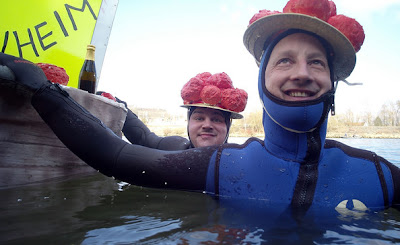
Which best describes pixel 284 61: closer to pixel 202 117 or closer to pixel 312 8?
pixel 312 8

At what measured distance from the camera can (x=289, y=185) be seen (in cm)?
175

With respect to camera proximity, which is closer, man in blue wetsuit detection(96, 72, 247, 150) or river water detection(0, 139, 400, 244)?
river water detection(0, 139, 400, 244)

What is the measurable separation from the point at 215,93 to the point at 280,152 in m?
1.36

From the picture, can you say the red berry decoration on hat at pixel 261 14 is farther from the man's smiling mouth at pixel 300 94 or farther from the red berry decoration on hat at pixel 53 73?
the red berry decoration on hat at pixel 53 73

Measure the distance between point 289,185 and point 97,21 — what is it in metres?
3.08

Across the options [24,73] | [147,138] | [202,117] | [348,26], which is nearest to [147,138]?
[147,138]

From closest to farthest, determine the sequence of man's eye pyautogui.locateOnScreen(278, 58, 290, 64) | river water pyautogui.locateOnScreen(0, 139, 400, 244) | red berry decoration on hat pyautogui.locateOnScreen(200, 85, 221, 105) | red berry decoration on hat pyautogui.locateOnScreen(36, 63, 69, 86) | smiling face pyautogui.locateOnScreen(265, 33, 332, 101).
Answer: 1. river water pyautogui.locateOnScreen(0, 139, 400, 244)
2. smiling face pyautogui.locateOnScreen(265, 33, 332, 101)
3. man's eye pyautogui.locateOnScreen(278, 58, 290, 64)
4. red berry decoration on hat pyautogui.locateOnScreen(36, 63, 69, 86)
5. red berry decoration on hat pyautogui.locateOnScreen(200, 85, 221, 105)

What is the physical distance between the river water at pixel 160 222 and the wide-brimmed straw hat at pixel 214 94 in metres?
1.44

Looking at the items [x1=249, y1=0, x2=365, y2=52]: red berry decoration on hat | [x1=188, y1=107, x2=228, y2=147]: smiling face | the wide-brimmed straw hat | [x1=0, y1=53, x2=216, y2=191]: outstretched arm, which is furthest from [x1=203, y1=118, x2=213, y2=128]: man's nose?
[x1=249, y1=0, x2=365, y2=52]: red berry decoration on hat

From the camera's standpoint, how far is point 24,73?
169 cm

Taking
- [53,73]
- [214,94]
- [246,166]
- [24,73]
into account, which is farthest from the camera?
[214,94]

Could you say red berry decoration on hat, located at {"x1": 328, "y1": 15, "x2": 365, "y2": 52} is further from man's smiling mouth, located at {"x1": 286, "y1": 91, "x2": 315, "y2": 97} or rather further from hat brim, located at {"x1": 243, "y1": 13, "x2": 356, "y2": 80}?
man's smiling mouth, located at {"x1": 286, "y1": 91, "x2": 315, "y2": 97}

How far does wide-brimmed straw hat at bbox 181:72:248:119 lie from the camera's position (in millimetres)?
3066

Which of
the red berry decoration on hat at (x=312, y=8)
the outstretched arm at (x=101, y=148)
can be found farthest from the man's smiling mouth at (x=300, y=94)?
the outstretched arm at (x=101, y=148)
